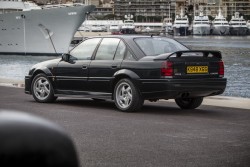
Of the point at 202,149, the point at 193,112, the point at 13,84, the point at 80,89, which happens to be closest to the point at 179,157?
the point at 202,149

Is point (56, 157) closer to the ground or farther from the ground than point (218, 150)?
farther from the ground

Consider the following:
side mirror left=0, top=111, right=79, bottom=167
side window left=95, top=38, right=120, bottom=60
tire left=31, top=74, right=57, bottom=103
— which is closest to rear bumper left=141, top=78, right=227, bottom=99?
side window left=95, top=38, right=120, bottom=60

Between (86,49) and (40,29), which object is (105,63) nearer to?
(86,49)

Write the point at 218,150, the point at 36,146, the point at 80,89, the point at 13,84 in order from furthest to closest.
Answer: the point at 13,84
the point at 80,89
the point at 218,150
the point at 36,146

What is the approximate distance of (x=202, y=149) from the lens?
6.67 meters

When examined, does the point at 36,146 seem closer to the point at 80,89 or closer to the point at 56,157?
the point at 56,157

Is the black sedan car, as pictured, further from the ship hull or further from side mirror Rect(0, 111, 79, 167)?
the ship hull

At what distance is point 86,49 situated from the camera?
1209 centimetres

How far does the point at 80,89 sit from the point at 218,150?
556 cm

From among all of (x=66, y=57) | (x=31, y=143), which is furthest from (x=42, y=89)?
(x=31, y=143)

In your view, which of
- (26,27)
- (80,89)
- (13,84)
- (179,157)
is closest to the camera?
(179,157)

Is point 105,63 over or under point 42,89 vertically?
over

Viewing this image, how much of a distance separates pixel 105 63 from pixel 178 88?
1.73 m

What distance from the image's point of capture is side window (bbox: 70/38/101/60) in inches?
471
